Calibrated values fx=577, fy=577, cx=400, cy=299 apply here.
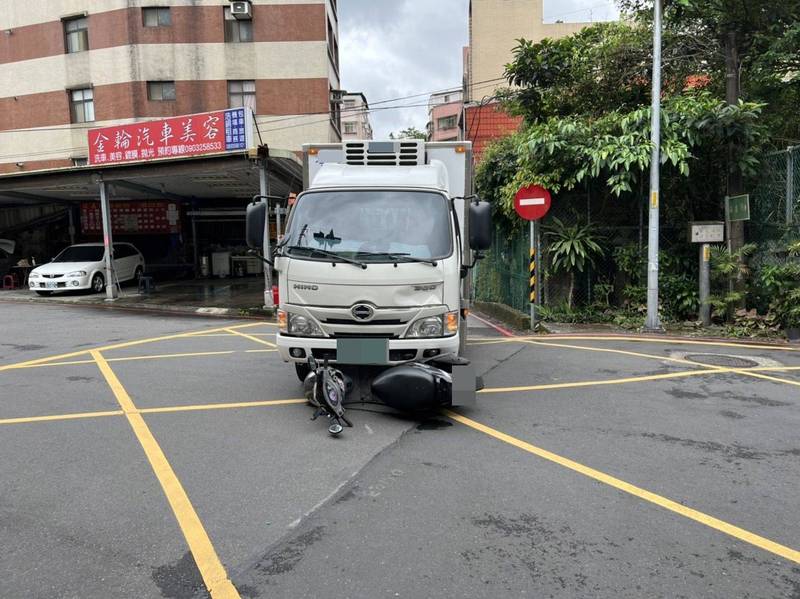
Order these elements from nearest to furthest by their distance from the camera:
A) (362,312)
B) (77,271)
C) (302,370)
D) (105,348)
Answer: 1. (362,312)
2. (302,370)
3. (105,348)
4. (77,271)

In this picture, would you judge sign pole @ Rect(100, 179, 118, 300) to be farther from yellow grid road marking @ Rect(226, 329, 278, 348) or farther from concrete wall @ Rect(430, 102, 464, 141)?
concrete wall @ Rect(430, 102, 464, 141)

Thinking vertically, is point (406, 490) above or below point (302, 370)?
below

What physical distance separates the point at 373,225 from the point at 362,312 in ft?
3.28

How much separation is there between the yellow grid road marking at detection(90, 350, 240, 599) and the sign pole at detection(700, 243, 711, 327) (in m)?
9.75

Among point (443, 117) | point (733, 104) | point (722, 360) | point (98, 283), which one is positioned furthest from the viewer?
point (443, 117)

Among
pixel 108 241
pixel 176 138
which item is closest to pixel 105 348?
pixel 176 138

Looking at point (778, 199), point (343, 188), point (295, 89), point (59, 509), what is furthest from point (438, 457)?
point (295, 89)

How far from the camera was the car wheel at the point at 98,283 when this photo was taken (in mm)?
18859

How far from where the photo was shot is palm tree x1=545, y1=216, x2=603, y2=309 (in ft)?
38.1

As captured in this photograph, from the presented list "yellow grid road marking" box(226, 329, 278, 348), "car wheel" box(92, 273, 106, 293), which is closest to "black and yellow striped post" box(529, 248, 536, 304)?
"yellow grid road marking" box(226, 329, 278, 348)

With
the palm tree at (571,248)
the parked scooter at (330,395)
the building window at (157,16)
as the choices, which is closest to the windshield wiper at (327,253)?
the parked scooter at (330,395)

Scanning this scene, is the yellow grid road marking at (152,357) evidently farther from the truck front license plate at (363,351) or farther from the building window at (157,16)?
the building window at (157,16)

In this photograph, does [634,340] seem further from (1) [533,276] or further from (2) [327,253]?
(2) [327,253]

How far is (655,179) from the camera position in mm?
10398
